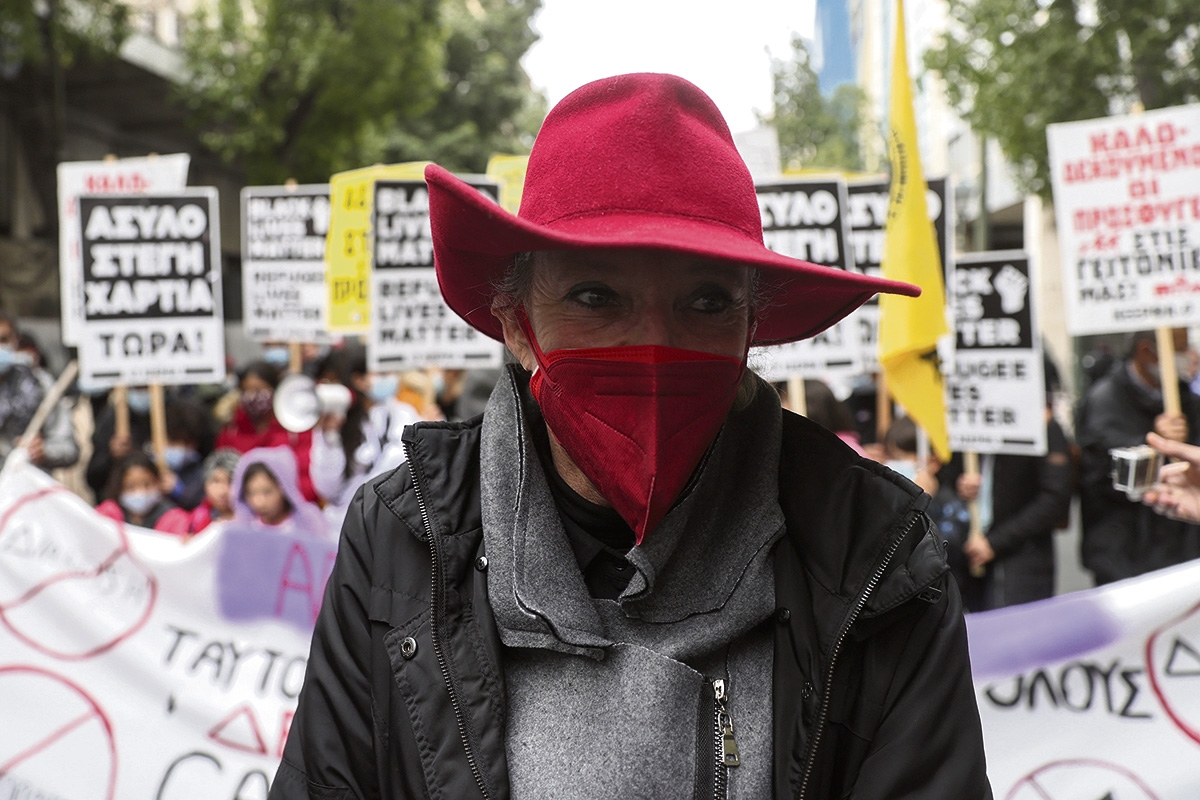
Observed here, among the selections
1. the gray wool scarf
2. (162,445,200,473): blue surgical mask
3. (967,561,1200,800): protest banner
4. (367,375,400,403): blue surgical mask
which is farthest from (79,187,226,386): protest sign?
the gray wool scarf

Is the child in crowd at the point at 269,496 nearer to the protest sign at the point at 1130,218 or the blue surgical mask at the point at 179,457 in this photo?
the blue surgical mask at the point at 179,457

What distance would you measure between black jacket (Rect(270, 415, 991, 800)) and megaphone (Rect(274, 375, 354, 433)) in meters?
4.67

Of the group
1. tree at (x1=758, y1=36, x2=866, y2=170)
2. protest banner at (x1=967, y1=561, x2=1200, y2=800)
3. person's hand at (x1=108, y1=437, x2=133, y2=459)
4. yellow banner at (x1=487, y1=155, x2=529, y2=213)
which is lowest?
protest banner at (x1=967, y1=561, x2=1200, y2=800)

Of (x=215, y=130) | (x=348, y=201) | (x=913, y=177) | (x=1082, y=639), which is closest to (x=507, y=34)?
(x=215, y=130)

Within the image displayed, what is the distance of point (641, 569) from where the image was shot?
4.86 feet

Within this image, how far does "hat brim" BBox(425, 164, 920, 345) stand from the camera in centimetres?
135

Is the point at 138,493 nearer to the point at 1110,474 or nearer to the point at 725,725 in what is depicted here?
the point at 1110,474

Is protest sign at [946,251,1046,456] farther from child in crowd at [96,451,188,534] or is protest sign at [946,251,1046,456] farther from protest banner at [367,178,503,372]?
child in crowd at [96,451,188,534]

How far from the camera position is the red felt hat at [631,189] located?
138 cm

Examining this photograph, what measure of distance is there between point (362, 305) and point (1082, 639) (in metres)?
4.93

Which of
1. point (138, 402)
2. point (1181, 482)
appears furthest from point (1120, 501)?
point (138, 402)

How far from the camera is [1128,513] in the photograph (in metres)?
5.46

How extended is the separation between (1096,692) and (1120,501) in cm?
265

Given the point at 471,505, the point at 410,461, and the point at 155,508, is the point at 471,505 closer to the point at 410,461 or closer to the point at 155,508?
the point at 410,461
